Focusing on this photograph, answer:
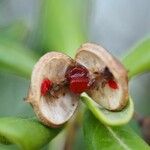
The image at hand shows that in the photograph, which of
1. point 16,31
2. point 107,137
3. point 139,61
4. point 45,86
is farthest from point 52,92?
point 16,31

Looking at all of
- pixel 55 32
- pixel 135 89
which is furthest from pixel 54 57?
pixel 135 89

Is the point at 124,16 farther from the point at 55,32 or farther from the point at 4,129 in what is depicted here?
the point at 4,129

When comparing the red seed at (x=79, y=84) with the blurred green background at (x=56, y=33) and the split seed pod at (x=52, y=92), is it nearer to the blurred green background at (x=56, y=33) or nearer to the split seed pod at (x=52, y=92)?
the split seed pod at (x=52, y=92)

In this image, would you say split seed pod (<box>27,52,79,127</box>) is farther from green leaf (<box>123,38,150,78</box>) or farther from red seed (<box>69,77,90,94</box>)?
green leaf (<box>123,38,150,78</box>)

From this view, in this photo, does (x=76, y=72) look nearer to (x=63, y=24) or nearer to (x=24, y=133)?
(x=24, y=133)

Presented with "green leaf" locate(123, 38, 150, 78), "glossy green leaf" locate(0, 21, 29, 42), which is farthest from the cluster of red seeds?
"glossy green leaf" locate(0, 21, 29, 42)

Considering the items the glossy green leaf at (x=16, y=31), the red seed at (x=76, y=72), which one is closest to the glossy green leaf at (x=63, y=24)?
the glossy green leaf at (x=16, y=31)

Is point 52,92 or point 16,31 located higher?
point 52,92

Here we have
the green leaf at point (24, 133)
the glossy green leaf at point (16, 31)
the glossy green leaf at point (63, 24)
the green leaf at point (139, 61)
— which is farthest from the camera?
the glossy green leaf at point (16, 31)
